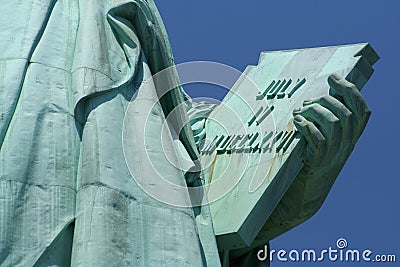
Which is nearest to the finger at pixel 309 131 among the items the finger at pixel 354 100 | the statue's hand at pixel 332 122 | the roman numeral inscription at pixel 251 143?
the statue's hand at pixel 332 122

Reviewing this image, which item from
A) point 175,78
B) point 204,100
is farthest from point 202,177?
point 204,100

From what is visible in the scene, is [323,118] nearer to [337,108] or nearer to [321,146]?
[337,108]

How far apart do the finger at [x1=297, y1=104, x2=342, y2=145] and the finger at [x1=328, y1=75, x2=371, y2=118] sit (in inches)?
7.5

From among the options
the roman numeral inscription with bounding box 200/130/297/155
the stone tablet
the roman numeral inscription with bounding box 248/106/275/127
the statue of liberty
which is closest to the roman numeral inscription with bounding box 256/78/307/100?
the stone tablet

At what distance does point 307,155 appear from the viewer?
1545 cm

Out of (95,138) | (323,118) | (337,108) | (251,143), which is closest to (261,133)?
(251,143)

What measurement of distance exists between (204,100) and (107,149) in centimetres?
304

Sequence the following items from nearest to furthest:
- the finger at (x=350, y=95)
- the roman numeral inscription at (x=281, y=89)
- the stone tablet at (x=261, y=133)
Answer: the stone tablet at (x=261, y=133) < the finger at (x=350, y=95) < the roman numeral inscription at (x=281, y=89)

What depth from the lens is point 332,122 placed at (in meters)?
15.3

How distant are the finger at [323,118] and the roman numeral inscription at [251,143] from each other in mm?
213

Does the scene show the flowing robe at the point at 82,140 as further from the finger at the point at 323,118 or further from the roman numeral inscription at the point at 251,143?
the finger at the point at 323,118

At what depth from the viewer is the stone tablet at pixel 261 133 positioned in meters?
14.9

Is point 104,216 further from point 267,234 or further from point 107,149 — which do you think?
point 267,234

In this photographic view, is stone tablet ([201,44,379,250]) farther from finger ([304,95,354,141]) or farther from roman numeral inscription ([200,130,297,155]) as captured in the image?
finger ([304,95,354,141])
